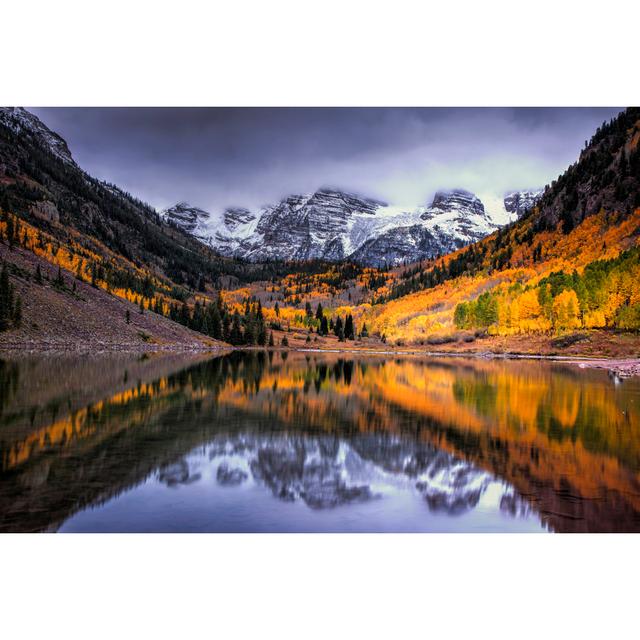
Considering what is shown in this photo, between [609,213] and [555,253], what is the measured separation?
58.0 feet

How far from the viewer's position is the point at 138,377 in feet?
111

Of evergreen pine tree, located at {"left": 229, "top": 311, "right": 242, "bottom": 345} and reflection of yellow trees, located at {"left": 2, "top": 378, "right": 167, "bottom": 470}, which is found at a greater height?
evergreen pine tree, located at {"left": 229, "top": 311, "right": 242, "bottom": 345}

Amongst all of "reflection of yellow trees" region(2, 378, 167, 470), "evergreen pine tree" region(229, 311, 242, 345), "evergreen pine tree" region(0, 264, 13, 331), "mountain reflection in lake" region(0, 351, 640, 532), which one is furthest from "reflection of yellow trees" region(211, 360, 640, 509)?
"evergreen pine tree" region(229, 311, 242, 345)

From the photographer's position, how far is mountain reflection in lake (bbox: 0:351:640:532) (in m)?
9.30

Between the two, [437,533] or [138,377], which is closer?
[437,533]

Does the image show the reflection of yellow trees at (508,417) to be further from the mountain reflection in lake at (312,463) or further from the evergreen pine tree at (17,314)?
the evergreen pine tree at (17,314)

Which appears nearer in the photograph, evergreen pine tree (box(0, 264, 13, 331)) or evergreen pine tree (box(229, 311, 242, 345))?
evergreen pine tree (box(0, 264, 13, 331))

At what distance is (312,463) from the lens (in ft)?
43.5

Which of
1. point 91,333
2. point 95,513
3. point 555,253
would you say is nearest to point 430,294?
point 555,253

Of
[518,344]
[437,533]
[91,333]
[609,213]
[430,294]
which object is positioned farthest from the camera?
[430,294]

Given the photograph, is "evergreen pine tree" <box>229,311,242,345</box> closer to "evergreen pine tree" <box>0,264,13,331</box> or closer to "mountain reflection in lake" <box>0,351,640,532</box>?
"evergreen pine tree" <box>0,264,13,331</box>

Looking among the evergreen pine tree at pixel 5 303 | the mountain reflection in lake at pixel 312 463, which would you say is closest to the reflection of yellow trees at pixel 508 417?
the mountain reflection in lake at pixel 312 463

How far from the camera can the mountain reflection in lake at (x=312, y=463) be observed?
9305 mm

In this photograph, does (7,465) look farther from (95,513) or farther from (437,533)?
(437,533)
